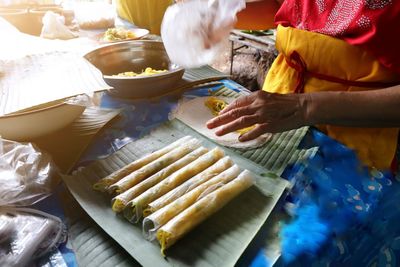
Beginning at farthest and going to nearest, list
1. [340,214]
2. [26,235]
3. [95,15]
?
1. [95,15]
2. [340,214]
3. [26,235]

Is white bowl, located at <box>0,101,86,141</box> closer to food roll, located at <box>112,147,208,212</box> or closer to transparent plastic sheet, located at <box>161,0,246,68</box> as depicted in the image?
food roll, located at <box>112,147,208,212</box>

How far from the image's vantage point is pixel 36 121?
777 mm

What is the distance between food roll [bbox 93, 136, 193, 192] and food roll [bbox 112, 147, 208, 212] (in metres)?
0.05

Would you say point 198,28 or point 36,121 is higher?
point 198,28

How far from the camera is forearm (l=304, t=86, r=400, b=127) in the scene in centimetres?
83

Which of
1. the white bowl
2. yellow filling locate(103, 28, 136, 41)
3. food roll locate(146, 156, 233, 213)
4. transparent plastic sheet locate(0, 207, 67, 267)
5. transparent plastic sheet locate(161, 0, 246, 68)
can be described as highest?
transparent plastic sheet locate(161, 0, 246, 68)

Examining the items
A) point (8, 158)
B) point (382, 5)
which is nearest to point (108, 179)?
point (8, 158)

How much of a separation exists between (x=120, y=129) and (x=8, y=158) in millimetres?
360

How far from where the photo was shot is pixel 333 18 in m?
1.02

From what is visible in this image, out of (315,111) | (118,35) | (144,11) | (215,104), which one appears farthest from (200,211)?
(144,11)

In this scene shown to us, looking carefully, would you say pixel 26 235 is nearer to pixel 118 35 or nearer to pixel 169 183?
pixel 169 183

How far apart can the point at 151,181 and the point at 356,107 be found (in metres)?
0.58

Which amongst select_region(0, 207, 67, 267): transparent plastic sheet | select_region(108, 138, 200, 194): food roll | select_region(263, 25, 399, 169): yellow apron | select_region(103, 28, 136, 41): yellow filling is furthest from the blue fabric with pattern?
select_region(103, 28, 136, 41): yellow filling

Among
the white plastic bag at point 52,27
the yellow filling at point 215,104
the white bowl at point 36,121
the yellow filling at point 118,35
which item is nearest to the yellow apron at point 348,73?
the yellow filling at point 215,104
